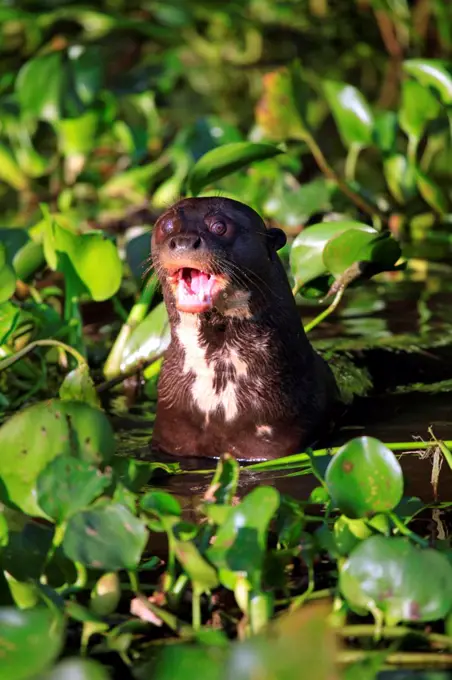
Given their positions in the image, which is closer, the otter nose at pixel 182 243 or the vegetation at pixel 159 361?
the vegetation at pixel 159 361

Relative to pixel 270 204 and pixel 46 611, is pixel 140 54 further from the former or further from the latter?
pixel 46 611

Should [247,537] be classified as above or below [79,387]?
above

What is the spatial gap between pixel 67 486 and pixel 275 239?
173cm

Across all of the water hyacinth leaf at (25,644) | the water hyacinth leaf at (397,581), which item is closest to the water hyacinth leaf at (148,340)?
the water hyacinth leaf at (397,581)

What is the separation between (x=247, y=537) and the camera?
3.06 meters

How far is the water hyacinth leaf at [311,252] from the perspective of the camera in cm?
502

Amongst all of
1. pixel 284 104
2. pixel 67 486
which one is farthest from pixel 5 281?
pixel 284 104

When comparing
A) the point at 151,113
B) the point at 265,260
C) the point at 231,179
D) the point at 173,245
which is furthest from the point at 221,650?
the point at 151,113

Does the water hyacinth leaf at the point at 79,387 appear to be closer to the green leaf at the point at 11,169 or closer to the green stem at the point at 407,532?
the green stem at the point at 407,532

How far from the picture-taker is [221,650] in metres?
2.73

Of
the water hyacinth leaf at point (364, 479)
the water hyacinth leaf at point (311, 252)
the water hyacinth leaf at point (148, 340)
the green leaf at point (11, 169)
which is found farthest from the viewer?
the green leaf at point (11, 169)

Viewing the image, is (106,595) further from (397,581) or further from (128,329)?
(128,329)

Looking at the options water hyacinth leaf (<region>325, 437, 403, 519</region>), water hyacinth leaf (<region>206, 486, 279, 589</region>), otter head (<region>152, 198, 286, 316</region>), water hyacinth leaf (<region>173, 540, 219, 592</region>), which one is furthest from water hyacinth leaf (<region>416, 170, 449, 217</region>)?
water hyacinth leaf (<region>173, 540, 219, 592</region>)

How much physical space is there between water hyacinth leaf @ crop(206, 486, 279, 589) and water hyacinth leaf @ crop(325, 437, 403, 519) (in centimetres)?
31
